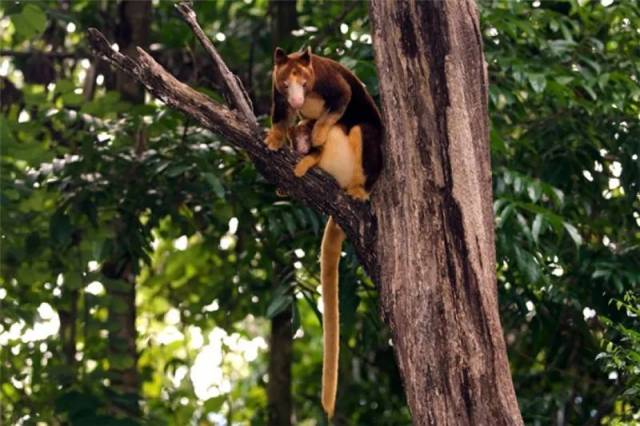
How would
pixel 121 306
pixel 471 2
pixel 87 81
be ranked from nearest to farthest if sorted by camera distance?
pixel 471 2
pixel 121 306
pixel 87 81

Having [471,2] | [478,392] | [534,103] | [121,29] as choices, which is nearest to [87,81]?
[121,29]

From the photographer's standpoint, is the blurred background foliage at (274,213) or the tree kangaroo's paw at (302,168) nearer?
the tree kangaroo's paw at (302,168)

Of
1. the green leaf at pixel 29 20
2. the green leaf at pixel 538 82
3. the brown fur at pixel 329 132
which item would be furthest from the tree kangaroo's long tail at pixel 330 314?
the green leaf at pixel 29 20

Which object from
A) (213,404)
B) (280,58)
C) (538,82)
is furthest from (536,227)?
(213,404)

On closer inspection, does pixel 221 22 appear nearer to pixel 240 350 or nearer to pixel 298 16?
pixel 298 16

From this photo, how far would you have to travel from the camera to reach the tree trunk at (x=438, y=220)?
3818 mm

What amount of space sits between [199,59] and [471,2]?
335cm

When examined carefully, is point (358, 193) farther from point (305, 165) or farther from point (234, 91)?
point (234, 91)

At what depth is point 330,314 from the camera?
14.4ft

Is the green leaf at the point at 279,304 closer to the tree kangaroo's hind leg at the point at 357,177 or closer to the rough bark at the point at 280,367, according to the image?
the tree kangaroo's hind leg at the point at 357,177

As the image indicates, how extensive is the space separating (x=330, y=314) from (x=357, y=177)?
1.83 feet

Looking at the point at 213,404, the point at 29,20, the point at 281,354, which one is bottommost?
the point at 213,404

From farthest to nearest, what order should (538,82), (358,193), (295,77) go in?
(538,82), (295,77), (358,193)

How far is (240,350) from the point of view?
852cm
